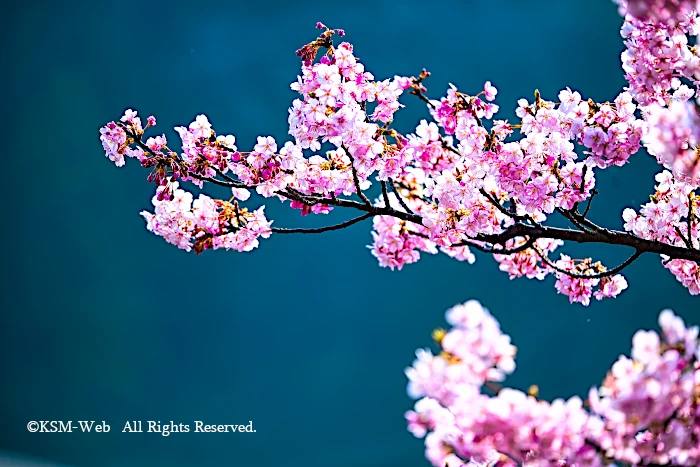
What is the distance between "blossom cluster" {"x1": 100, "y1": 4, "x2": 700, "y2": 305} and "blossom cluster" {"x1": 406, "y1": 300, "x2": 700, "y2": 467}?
2.10ft

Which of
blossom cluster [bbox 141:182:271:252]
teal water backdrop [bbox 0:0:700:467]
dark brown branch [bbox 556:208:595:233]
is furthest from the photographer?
teal water backdrop [bbox 0:0:700:467]

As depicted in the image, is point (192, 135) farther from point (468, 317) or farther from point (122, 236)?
point (122, 236)

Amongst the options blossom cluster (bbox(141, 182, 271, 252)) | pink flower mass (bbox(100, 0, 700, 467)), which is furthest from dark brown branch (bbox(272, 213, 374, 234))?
blossom cluster (bbox(141, 182, 271, 252))

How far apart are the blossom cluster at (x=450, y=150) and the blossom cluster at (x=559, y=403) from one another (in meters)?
0.64

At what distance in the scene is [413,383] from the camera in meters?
1.06

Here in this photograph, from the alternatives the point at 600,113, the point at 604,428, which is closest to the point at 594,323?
the point at 600,113

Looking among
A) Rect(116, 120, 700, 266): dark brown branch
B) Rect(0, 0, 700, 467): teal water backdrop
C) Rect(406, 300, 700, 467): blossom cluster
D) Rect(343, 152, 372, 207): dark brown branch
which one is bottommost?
Rect(406, 300, 700, 467): blossom cluster

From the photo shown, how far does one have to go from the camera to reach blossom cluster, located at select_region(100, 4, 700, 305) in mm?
1729

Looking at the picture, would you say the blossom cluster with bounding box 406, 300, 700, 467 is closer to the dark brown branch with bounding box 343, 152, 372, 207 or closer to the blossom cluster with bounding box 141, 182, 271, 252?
the dark brown branch with bounding box 343, 152, 372, 207

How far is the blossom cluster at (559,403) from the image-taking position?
3.37 ft

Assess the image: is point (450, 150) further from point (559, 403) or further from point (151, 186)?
point (151, 186)

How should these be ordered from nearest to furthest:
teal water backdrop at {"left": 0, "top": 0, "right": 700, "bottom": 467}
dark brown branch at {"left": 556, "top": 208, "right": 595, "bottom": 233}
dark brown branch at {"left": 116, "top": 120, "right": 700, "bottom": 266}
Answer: dark brown branch at {"left": 116, "top": 120, "right": 700, "bottom": 266} < dark brown branch at {"left": 556, "top": 208, "right": 595, "bottom": 233} < teal water backdrop at {"left": 0, "top": 0, "right": 700, "bottom": 467}

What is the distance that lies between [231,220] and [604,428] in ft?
3.76

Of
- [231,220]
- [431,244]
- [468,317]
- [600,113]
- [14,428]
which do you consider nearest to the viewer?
[468,317]
